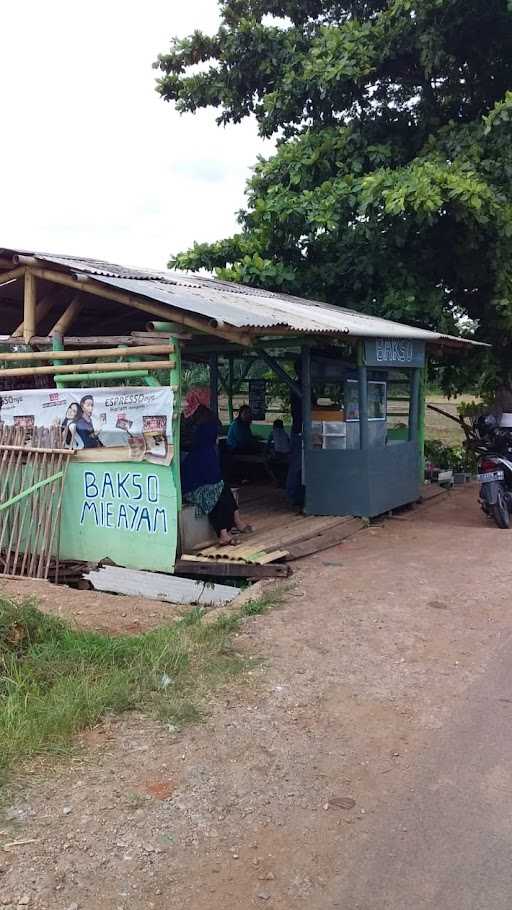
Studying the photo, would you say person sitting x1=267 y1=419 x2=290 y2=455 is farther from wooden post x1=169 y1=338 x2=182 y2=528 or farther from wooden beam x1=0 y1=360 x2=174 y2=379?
wooden post x1=169 y1=338 x2=182 y2=528

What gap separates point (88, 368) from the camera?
7395 millimetres

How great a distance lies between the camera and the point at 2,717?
3830mm

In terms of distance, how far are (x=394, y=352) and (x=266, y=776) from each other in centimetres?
668

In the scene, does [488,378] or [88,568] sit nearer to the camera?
[88,568]

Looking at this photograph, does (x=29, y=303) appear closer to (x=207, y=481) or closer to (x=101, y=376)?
(x=101, y=376)

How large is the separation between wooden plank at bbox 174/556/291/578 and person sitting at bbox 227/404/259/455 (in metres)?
4.89

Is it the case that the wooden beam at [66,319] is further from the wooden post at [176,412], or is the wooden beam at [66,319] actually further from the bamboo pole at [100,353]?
the wooden post at [176,412]

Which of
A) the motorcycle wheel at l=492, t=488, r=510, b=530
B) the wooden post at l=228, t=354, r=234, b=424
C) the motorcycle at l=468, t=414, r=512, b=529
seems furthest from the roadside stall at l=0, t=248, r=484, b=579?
the wooden post at l=228, t=354, r=234, b=424

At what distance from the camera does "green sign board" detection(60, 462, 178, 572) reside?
702cm

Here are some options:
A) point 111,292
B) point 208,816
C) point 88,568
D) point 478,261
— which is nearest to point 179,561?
point 88,568

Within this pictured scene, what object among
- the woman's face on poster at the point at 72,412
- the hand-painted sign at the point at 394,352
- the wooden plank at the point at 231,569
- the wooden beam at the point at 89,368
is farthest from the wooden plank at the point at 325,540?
the woman's face on poster at the point at 72,412

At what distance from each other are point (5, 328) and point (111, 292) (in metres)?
3.83

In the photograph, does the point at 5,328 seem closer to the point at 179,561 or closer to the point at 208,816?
the point at 179,561

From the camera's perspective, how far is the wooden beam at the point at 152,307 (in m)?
6.29
